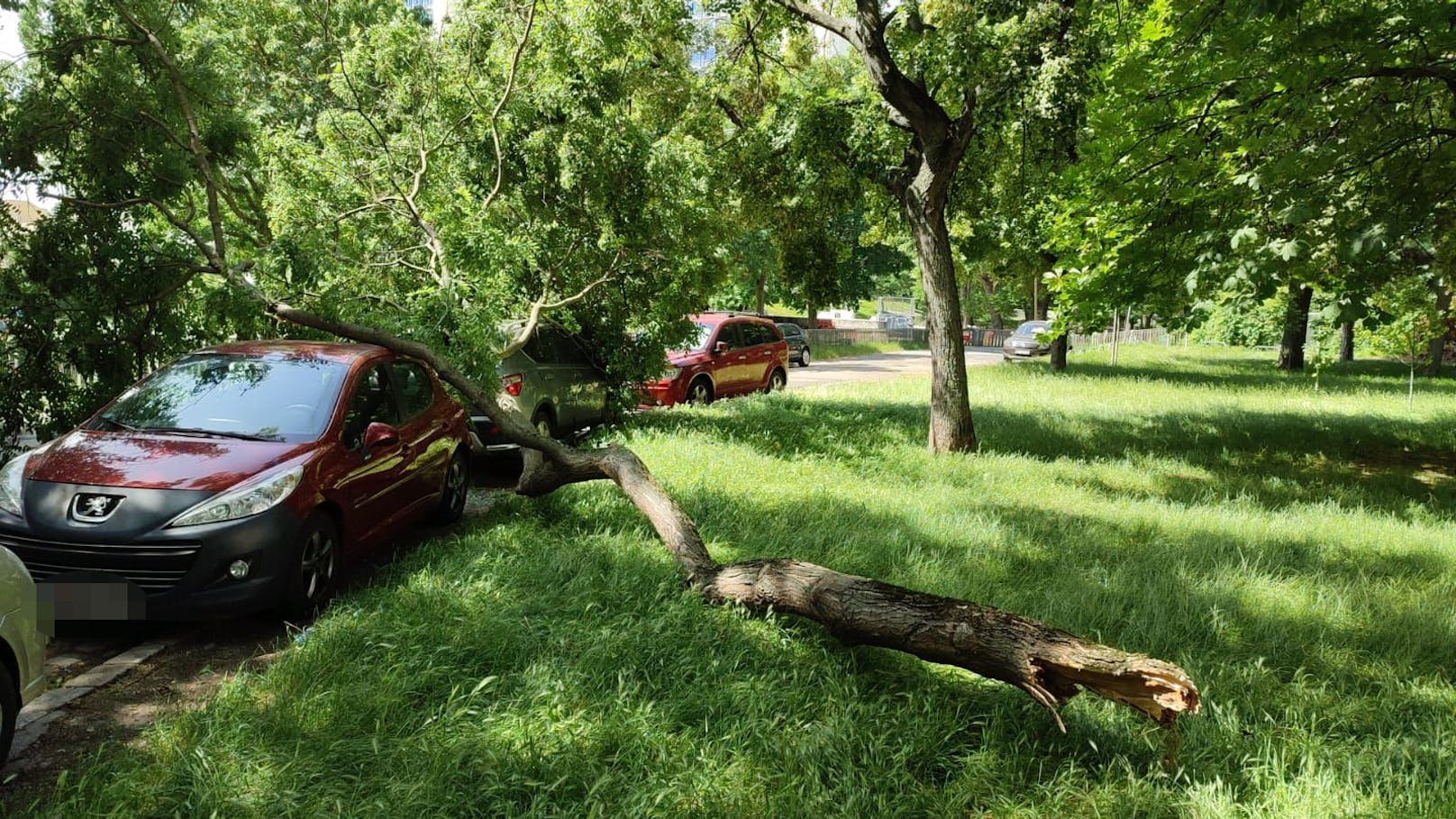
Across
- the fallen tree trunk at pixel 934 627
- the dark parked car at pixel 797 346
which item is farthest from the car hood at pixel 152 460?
the dark parked car at pixel 797 346

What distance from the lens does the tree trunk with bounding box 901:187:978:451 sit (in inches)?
407

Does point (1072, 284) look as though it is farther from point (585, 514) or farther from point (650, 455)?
point (585, 514)

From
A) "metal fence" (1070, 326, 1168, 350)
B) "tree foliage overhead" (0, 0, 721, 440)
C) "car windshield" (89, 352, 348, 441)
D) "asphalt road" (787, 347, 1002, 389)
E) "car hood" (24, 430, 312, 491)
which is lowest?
"asphalt road" (787, 347, 1002, 389)

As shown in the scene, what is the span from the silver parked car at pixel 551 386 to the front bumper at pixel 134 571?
13.6 ft

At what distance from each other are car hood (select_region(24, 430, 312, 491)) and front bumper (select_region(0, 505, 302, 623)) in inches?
12.1

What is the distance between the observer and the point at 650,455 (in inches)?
344

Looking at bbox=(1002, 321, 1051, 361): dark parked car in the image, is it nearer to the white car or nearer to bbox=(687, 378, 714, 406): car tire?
bbox=(687, 378, 714, 406): car tire

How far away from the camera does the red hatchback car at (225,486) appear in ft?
13.8

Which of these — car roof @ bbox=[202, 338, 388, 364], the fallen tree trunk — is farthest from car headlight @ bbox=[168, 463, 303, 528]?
the fallen tree trunk

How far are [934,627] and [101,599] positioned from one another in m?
4.02

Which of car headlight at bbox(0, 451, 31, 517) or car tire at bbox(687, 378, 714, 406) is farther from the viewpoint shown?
car tire at bbox(687, 378, 714, 406)

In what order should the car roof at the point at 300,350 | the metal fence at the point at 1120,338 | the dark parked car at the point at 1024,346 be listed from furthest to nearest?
the metal fence at the point at 1120,338, the dark parked car at the point at 1024,346, the car roof at the point at 300,350

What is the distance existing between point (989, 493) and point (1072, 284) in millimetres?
4009

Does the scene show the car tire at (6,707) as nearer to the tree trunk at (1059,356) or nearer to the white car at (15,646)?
the white car at (15,646)
